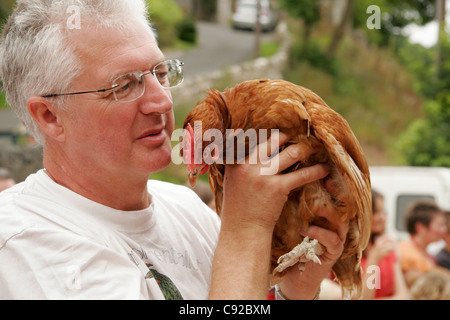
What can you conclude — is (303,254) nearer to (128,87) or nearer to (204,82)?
(128,87)

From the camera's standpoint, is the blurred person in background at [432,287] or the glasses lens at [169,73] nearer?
the glasses lens at [169,73]

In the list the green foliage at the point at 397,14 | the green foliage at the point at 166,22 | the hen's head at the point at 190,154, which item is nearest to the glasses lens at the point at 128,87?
the hen's head at the point at 190,154

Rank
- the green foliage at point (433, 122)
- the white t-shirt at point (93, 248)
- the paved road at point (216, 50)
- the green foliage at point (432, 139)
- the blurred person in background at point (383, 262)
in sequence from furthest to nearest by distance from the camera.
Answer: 1. the paved road at point (216, 50)
2. the green foliage at point (432, 139)
3. the green foliage at point (433, 122)
4. the blurred person in background at point (383, 262)
5. the white t-shirt at point (93, 248)

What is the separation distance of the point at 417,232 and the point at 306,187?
3.61 m

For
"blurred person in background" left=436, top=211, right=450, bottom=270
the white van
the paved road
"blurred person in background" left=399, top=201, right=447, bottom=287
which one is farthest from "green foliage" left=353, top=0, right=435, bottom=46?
"blurred person in background" left=436, top=211, right=450, bottom=270

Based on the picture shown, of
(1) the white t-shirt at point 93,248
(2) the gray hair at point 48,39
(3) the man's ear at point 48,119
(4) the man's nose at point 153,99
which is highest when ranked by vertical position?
(2) the gray hair at point 48,39

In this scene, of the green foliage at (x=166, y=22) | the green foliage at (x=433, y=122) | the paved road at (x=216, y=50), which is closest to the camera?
the green foliage at (x=433, y=122)

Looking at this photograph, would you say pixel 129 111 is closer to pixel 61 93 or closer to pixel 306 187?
pixel 61 93

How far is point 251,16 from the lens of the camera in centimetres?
1947

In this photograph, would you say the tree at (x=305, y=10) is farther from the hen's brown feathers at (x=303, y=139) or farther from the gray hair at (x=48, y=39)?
the gray hair at (x=48, y=39)

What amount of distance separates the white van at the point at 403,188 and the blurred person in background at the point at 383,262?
253cm

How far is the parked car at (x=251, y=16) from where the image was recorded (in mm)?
19484

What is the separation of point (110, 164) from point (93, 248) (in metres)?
0.31

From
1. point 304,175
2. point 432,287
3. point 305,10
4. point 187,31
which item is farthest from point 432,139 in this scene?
point 304,175
